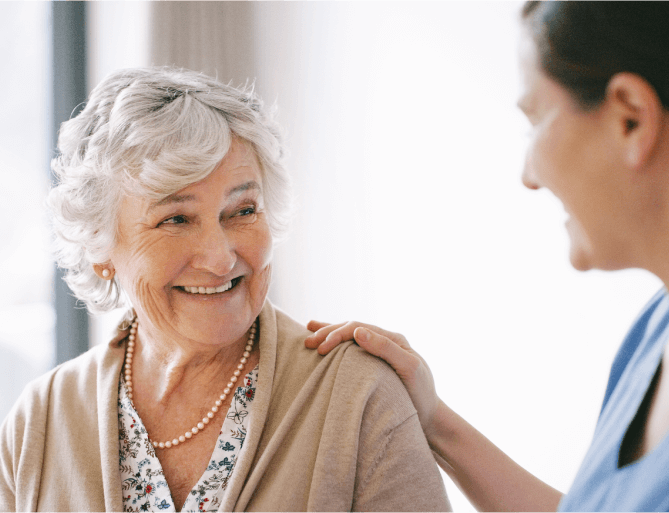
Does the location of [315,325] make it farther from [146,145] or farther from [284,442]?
[146,145]

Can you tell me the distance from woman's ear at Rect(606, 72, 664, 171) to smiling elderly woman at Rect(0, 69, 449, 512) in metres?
0.65

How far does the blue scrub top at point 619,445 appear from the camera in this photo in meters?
0.70

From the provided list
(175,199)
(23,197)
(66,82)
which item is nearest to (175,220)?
(175,199)

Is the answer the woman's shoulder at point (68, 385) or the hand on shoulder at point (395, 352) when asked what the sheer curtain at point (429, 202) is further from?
the woman's shoulder at point (68, 385)

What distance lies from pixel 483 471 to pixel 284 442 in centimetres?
42

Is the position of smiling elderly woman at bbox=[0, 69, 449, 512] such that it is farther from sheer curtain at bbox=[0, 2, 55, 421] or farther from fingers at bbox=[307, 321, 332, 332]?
sheer curtain at bbox=[0, 2, 55, 421]

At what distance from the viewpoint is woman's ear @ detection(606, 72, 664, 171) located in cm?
63

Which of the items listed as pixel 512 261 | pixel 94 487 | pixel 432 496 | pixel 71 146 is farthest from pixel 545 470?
pixel 71 146

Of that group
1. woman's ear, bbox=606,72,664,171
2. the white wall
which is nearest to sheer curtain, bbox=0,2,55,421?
the white wall

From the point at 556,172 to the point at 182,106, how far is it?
79 centimetres

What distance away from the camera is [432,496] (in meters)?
1.09

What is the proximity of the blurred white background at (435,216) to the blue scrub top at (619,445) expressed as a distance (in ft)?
2.31

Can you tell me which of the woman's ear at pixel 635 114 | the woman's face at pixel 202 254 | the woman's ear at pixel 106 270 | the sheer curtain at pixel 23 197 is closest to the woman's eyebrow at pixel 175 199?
the woman's face at pixel 202 254

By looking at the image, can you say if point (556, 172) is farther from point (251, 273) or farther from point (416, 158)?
point (416, 158)
